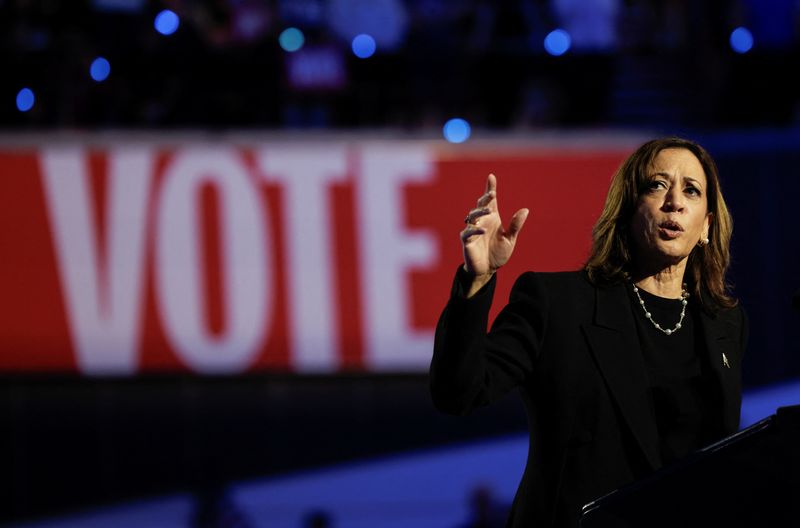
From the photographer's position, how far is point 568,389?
7.04 feet

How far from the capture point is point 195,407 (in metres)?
7.20

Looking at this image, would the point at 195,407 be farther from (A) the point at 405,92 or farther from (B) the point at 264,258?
(A) the point at 405,92

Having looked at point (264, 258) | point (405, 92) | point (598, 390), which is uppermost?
point (405, 92)

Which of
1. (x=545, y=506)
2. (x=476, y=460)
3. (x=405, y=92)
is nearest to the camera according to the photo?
(x=545, y=506)

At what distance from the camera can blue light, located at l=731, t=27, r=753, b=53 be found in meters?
9.76

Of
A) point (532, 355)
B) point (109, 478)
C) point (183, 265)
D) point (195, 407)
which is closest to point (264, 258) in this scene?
point (183, 265)

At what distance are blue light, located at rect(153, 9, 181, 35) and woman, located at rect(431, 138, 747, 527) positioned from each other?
6.72m

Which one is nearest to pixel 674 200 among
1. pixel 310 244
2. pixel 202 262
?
pixel 310 244

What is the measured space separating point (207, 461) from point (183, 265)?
1.23 meters

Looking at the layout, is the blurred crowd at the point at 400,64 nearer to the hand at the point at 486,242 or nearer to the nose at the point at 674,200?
the nose at the point at 674,200

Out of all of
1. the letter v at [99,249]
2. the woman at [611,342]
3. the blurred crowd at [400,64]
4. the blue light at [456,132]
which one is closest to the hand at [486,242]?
the woman at [611,342]

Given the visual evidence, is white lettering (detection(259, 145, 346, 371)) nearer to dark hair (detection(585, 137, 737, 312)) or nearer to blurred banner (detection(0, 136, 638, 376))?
blurred banner (detection(0, 136, 638, 376))

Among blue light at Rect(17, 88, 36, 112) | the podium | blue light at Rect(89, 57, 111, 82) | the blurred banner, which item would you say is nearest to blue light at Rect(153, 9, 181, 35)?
blue light at Rect(89, 57, 111, 82)

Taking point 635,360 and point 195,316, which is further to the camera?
point 195,316
